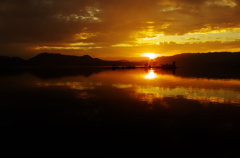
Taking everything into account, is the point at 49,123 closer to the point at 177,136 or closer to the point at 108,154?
the point at 108,154

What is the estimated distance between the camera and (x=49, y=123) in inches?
620

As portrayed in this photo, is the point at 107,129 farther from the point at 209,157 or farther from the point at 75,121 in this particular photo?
the point at 209,157

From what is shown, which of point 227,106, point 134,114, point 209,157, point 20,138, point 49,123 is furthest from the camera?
point 227,106

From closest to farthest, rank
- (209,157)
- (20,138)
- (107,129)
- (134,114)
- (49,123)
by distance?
1. (209,157)
2. (20,138)
3. (107,129)
4. (49,123)
5. (134,114)

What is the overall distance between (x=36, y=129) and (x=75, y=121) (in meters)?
3.17

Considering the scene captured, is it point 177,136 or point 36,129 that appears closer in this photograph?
point 177,136

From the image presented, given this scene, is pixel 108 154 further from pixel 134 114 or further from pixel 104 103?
pixel 104 103

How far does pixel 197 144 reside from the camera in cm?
1185

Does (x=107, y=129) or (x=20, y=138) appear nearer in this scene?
(x=20, y=138)

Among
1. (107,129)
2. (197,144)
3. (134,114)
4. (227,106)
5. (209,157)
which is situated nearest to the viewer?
(209,157)

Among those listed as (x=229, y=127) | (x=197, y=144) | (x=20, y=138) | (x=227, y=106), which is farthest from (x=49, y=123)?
(x=227, y=106)

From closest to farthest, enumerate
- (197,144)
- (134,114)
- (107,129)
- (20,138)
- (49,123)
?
(197,144)
(20,138)
(107,129)
(49,123)
(134,114)

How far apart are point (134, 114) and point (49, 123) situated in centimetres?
780

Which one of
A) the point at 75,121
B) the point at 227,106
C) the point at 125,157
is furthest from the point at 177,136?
the point at 227,106
